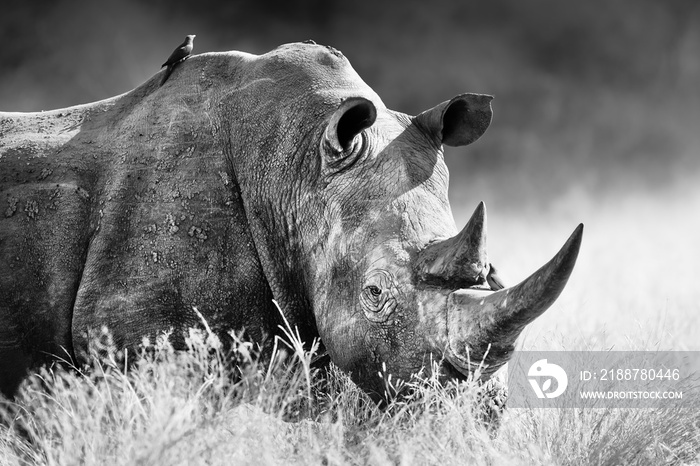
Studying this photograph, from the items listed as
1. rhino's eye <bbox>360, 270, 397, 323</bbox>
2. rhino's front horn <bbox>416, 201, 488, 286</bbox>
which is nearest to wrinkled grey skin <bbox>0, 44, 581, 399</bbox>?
rhino's eye <bbox>360, 270, 397, 323</bbox>

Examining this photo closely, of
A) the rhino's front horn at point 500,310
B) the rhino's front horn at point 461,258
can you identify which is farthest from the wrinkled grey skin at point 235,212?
the rhino's front horn at point 500,310

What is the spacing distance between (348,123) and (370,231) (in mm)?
714

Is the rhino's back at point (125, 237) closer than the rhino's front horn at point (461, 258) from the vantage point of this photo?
No

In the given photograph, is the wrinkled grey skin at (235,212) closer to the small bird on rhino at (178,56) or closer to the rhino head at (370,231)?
the rhino head at (370,231)

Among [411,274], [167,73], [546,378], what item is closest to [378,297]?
[411,274]

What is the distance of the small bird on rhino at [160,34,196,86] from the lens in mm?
5586

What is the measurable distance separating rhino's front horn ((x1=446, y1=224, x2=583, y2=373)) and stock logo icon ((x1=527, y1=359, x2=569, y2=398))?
1241 mm

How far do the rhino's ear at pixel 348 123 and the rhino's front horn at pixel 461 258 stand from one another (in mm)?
957

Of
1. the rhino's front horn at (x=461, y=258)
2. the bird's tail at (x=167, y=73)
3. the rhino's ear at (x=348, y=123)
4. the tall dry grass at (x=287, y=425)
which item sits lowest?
the tall dry grass at (x=287, y=425)

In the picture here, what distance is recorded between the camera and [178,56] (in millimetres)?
5605

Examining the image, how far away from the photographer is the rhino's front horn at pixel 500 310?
3.29 meters

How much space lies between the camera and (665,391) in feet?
15.9

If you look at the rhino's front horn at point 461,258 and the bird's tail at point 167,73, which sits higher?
the bird's tail at point 167,73

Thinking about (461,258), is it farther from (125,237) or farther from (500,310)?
(125,237)
